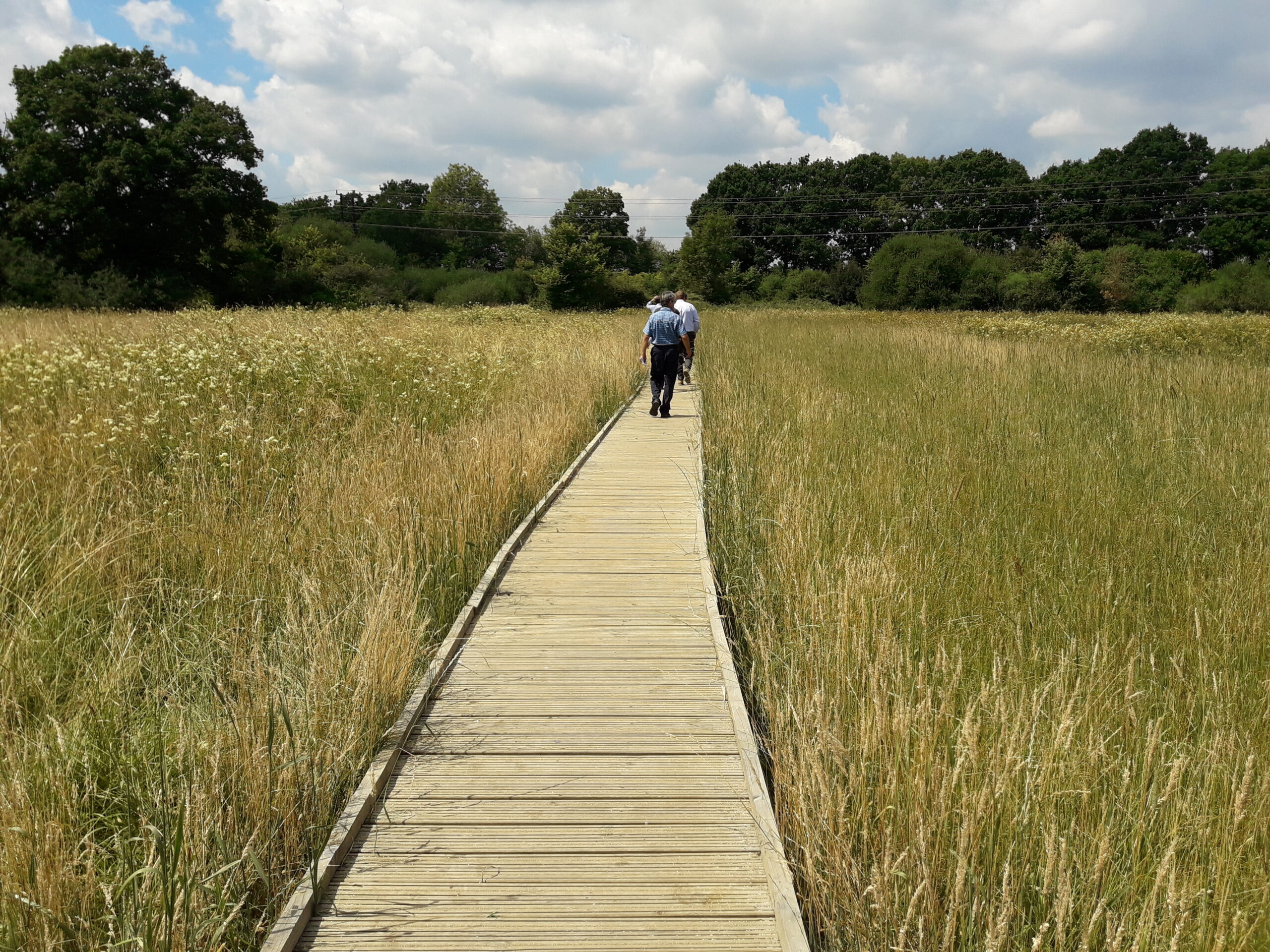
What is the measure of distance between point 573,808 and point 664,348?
9.35 m

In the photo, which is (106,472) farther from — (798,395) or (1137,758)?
(798,395)

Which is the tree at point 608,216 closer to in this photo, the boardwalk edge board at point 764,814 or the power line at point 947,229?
Result: the power line at point 947,229

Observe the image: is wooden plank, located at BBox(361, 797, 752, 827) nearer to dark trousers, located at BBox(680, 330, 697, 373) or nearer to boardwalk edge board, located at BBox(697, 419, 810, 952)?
boardwalk edge board, located at BBox(697, 419, 810, 952)

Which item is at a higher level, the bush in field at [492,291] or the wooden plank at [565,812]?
the bush in field at [492,291]

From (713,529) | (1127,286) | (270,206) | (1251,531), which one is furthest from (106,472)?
(1127,286)

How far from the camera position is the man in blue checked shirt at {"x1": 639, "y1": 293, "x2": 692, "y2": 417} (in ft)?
38.1

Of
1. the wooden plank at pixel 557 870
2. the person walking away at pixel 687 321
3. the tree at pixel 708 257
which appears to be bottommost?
the wooden plank at pixel 557 870

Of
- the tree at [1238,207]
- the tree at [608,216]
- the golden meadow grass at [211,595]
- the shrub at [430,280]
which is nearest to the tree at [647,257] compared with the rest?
the tree at [608,216]

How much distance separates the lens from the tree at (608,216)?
83500mm

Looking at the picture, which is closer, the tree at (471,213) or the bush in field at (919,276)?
the bush in field at (919,276)

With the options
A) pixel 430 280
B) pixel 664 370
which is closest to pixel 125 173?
pixel 430 280

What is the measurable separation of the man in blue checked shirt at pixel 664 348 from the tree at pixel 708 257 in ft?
167

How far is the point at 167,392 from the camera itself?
Answer: 25.3ft

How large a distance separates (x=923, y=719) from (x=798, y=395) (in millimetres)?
8326
